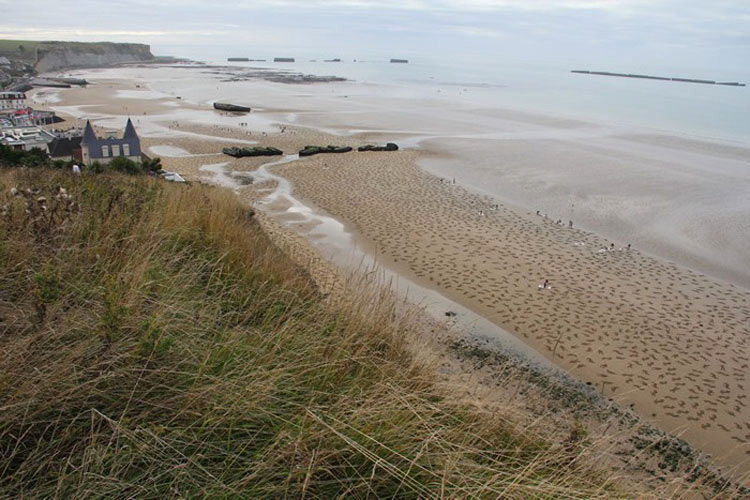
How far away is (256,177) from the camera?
27.0m

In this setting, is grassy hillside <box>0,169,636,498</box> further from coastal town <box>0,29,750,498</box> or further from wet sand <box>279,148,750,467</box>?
wet sand <box>279,148,750,467</box>

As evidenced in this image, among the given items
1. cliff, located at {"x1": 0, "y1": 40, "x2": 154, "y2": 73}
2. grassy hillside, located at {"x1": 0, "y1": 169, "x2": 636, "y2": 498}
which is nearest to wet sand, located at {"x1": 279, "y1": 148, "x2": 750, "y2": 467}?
grassy hillside, located at {"x1": 0, "y1": 169, "x2": 636, "y2": 498}

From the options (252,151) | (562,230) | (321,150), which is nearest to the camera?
(562,230)

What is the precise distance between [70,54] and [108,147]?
140694 mm

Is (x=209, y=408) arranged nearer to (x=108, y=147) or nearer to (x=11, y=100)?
(x=108, y=147)

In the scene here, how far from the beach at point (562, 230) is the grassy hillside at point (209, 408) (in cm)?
182

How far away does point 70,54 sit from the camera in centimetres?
13662

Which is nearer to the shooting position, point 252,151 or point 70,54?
point 252,151

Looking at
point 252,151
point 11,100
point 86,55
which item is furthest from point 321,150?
point 86,55

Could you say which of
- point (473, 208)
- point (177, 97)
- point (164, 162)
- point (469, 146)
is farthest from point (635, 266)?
point (177, 97)

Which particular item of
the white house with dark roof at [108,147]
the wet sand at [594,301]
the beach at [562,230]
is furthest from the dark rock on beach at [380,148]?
the white house with dark roof at [108,147]

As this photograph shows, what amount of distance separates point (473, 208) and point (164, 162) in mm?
18942

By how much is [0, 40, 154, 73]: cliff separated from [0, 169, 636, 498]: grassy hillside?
140617 mm

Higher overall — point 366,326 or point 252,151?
point 366,326
